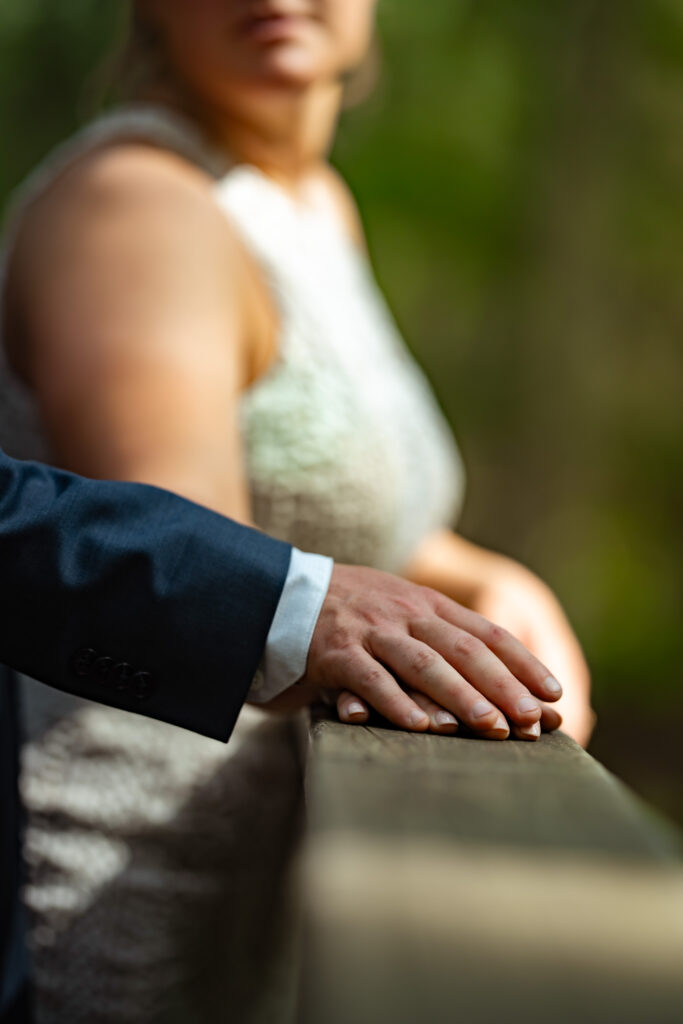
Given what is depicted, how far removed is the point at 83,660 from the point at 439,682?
268 mm

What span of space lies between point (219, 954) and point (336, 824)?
0.92 metres

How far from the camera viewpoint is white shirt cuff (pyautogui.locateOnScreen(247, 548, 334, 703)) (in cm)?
77

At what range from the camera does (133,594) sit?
754mm

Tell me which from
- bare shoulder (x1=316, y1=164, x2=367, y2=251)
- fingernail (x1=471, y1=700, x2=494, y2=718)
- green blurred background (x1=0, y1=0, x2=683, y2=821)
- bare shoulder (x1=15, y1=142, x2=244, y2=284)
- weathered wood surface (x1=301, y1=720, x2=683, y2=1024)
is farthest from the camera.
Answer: green blurred background (x1=0, y1=0, x2=683, y2=821)

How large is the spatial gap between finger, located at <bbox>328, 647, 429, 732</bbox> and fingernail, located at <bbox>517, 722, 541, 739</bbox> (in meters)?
0.07

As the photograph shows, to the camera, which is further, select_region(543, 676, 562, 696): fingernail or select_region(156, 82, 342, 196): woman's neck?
select_region(156, 82, 342, 196): woman's neck

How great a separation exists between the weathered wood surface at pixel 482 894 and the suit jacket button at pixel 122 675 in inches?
7.2

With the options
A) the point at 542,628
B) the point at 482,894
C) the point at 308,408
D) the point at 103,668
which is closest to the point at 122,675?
the point at 103,668

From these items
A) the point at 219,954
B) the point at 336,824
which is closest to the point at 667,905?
the point at 336,824

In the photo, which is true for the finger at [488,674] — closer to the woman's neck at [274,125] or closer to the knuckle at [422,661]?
the knuckle at [422,661]

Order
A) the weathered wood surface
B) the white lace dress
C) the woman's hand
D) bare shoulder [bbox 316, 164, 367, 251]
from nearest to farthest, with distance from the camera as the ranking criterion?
the weathered wood surface → the white lace dress → the woman's hand → bare shoulder [bbox 316, 164, 367, 251]

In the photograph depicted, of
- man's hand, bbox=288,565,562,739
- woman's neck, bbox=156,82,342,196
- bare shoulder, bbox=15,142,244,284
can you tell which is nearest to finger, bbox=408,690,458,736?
man's hand, bbox=288,565,562,739

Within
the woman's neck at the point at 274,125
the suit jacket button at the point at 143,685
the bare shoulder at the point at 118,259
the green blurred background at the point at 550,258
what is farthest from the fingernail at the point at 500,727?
the green blurred background at the point at 550,258

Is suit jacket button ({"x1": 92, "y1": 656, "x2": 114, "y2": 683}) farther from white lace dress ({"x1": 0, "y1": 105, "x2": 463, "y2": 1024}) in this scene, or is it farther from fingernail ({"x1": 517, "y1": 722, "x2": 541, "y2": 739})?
white lace dress ({"x1": 0, "y1": 105, "x2": 463, "y2": 1024})
